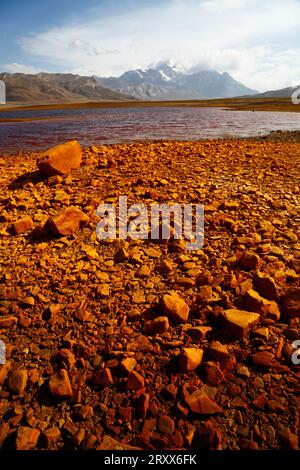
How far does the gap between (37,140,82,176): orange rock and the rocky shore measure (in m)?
2.47

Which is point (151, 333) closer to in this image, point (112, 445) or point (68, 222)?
point (112, 445)

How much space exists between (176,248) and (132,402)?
2419mm

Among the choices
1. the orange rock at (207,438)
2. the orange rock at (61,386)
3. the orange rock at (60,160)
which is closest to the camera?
the orange rock at (207,438)

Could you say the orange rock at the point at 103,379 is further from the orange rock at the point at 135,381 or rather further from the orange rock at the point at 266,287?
the orange rock at the point at 266,287

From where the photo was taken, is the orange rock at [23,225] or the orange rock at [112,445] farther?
the orange rock at [23,225]

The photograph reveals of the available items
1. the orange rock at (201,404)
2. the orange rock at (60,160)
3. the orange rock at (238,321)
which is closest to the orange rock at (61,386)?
the orange rock at (201,404)

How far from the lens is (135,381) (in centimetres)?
265

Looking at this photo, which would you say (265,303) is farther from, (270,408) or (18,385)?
(18,385)

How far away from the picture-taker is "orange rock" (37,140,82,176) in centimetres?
785

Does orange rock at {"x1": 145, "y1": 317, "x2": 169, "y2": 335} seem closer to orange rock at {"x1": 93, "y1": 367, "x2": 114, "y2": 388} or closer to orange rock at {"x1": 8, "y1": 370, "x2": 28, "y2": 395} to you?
orange rock at {"x1": 93, "y1": 367, "x2": 114, "y2": 388}

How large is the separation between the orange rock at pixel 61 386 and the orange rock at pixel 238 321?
68.2 inches

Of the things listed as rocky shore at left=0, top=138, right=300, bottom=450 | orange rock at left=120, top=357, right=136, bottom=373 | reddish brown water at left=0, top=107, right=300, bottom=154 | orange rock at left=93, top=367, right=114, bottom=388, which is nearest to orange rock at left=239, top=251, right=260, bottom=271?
rocky shore at left=0, top=138, right=300, bottom=450

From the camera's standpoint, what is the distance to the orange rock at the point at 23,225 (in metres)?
5.13

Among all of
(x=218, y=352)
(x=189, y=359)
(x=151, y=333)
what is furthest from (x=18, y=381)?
(x=218, y=352)
